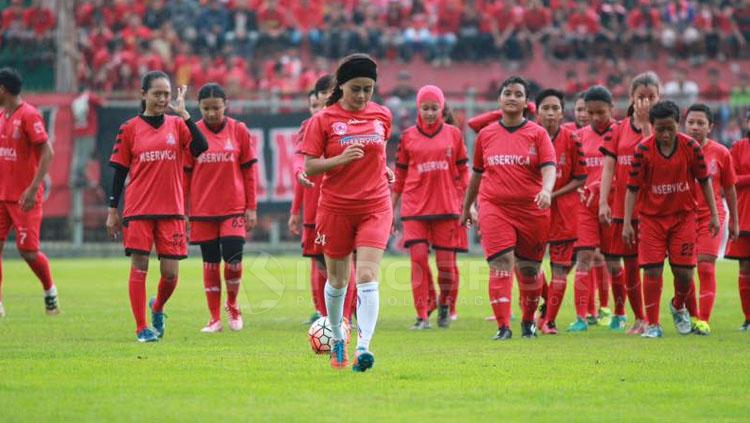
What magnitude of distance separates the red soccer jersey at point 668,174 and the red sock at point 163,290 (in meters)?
4.55

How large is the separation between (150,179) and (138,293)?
107 cm

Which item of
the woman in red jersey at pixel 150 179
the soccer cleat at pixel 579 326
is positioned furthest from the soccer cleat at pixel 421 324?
the woman in red jersey at pixel 150 179

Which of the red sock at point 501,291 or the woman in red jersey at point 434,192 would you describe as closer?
the red sock at point 501,291

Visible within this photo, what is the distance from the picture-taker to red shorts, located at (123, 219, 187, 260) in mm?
12602

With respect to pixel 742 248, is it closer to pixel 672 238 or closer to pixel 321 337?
pixel 672 238

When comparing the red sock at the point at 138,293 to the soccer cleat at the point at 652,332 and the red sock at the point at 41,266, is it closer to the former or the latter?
the red sock at the point at 41,266

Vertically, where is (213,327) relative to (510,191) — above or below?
below

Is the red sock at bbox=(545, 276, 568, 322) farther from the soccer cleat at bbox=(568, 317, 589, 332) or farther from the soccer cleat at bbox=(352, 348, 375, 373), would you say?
the soccer cleat at bbox=(352, 348, 375, 373)

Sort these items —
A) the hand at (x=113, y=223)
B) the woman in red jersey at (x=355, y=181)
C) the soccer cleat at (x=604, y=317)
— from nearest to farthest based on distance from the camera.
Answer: the woman in red jersey at (x=355, y=181) < the hand at (x=113, y=223) < the soccer cleat at (x=604, y=317)

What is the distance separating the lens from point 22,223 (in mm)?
15656

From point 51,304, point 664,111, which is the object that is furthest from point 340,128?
point 51,304

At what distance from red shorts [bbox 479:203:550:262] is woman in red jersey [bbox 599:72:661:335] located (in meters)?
0.82

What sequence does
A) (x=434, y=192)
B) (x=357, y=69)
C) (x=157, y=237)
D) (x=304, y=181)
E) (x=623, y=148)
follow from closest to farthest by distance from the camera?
(x=357, y=69) → (x=157, y=237) → (x=304, y=181) → (x=623, y=148) → (x=434, y=192)

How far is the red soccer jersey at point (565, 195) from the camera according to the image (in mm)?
14020
